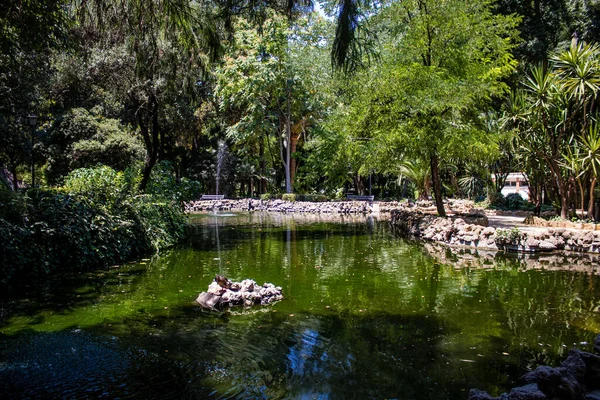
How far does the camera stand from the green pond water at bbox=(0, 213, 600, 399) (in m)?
4.34

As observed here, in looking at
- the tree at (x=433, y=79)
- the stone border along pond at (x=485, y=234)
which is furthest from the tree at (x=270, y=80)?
the tree at (x=433, y=79)

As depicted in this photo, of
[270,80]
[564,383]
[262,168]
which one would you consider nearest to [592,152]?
[564,383]

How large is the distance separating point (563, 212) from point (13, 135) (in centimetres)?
1973

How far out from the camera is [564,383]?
334 cm

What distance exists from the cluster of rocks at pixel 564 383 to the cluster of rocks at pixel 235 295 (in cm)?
417

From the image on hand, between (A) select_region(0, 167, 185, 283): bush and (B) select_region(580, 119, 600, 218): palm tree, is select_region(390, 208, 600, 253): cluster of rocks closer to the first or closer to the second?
(B) select_region(580, 119, 600, 218): palm tree

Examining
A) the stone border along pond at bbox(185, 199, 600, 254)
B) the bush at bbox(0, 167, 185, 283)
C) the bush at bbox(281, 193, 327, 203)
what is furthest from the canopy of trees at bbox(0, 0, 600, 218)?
the bush at bbox(281, 193, 327, 203)

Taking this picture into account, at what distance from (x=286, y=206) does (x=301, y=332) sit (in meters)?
22.7

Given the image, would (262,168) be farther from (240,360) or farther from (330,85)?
(240,360)

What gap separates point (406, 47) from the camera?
575 inches

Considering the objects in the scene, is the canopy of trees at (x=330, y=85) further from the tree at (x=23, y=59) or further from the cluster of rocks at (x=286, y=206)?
the cluster of rocks at (x=286, y=206)

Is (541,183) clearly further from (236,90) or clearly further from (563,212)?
(236,90)

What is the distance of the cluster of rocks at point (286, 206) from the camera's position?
27094mm

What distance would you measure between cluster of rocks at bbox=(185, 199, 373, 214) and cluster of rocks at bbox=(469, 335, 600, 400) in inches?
902
